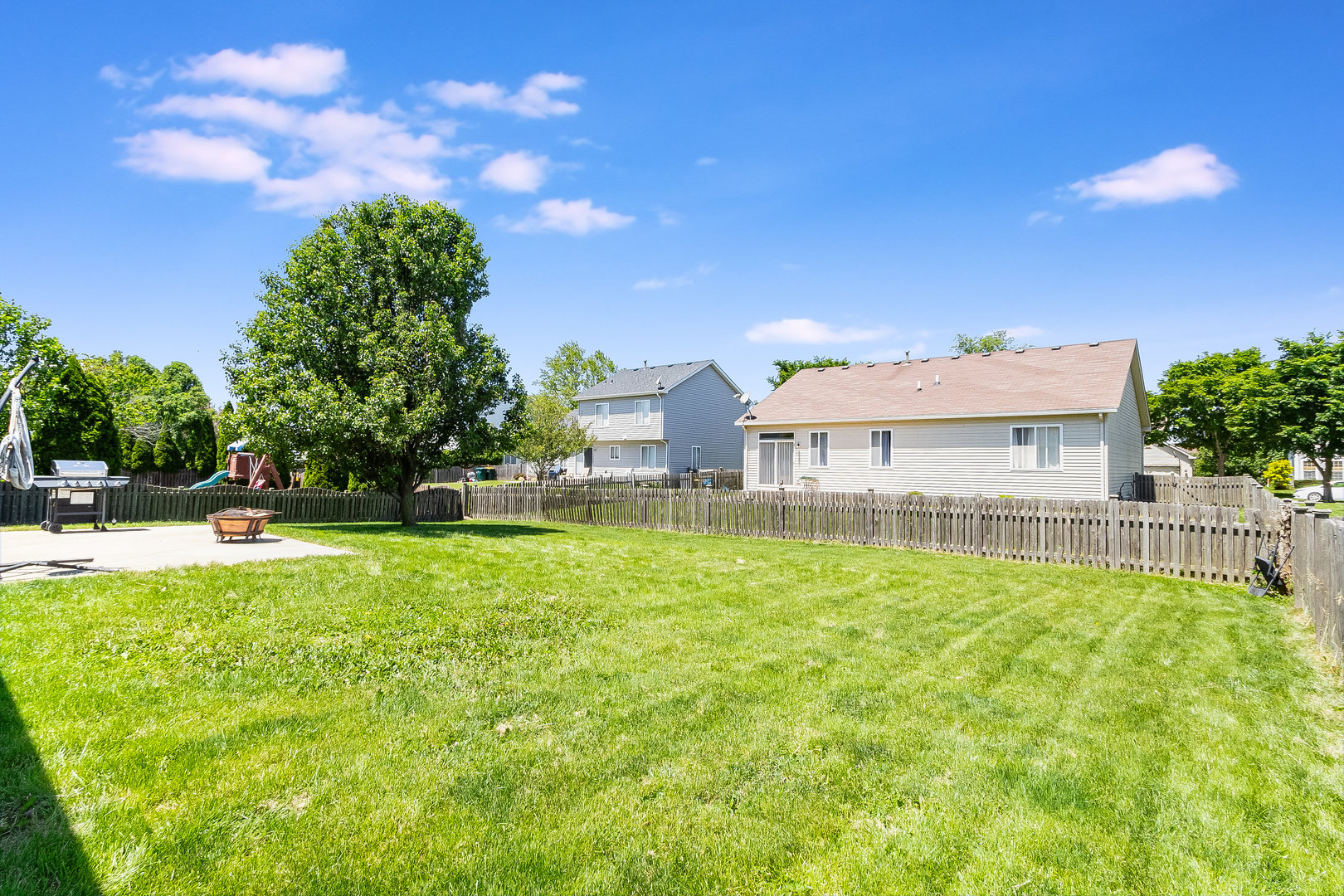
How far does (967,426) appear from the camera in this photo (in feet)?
73.8

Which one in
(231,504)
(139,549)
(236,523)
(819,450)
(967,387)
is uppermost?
(967,387)

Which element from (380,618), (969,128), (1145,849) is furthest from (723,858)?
(969,128)

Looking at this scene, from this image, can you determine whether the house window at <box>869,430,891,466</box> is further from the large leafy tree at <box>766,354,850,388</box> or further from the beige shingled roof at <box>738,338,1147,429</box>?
the large leafy tree at <box>766,354,850,388</box>

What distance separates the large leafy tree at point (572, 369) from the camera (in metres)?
70.2

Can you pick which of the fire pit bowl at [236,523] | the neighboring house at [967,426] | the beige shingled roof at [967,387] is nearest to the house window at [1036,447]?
the neighboring house at [967,426]

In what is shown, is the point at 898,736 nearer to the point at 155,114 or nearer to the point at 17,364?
the point at 155,114

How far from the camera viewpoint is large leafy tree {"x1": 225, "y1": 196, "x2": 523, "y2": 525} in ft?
49.7

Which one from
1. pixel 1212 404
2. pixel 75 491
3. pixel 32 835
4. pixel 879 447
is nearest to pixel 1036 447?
pixel 879 447

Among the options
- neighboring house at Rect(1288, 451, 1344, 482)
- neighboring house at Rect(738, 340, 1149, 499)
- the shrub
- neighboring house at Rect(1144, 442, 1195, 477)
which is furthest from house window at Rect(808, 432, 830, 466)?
neighboring house at Rect(1288, 451, 1344, 482)

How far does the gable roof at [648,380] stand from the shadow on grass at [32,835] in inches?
1424

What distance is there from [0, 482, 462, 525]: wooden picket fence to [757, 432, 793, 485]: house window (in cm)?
1321

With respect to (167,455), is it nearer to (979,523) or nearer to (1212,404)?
(979,523)

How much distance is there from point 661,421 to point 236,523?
2943cm

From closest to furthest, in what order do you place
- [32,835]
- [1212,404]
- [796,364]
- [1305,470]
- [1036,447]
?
[32,835] < [1036,447] < [1212,404] < [796,364] < [1305,470]
